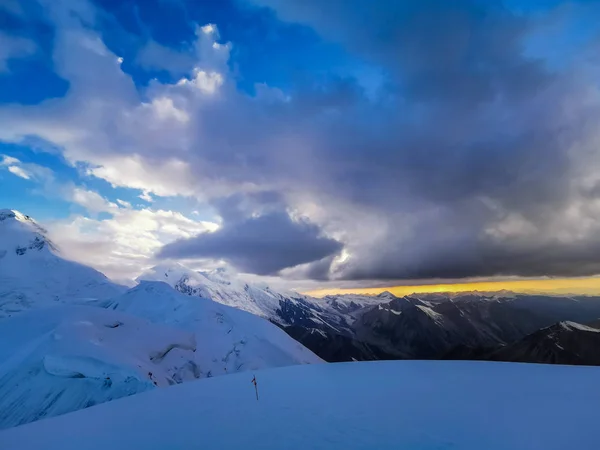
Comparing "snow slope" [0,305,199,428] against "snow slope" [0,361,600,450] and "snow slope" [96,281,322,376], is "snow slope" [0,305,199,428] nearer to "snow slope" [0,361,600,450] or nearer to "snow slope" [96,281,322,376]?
"snow slope" [0,361,600,450]

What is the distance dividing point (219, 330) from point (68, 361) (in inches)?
4077

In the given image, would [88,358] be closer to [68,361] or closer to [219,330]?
[68,361]

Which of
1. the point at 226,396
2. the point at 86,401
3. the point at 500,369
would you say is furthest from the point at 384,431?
the point at 86,401

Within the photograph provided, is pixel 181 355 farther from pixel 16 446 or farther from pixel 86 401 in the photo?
pixel 16 446

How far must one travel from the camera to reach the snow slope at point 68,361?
59.3 meters

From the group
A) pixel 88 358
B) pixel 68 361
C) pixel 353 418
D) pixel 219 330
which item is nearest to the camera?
pixel 353 418

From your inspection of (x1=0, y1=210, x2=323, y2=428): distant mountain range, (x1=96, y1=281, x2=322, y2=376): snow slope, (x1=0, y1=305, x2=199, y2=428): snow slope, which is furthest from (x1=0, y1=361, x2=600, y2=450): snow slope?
(x1=96, y1=281, x2=322, y2=376): snow slope

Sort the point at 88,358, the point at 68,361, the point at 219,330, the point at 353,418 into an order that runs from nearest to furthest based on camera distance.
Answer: the point at 353,418, the point at 68,361, the point at 88,358, the point at 219,330

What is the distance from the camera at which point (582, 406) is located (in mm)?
29766

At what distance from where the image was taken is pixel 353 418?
27453 mm

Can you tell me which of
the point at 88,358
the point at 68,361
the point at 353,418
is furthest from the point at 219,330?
the point at 353,418

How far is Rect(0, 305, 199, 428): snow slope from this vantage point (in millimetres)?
59312

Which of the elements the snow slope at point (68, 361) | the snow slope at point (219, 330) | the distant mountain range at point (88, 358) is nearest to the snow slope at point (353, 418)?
the snow slope at point (68, 361)

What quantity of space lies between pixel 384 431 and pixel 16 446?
26636 millimetres
